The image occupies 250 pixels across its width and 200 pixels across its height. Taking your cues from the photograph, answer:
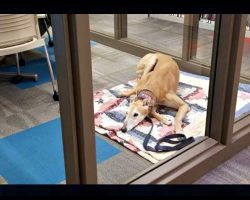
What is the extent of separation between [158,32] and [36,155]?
6.87ft

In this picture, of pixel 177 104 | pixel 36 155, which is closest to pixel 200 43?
pixel 177 104

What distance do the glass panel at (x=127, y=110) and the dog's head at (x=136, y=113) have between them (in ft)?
0.08

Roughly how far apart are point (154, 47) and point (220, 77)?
162 centimetres

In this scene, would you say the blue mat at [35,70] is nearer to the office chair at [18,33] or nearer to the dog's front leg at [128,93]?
the office chair at [18,33]

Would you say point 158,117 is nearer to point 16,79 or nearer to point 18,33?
point 18,33

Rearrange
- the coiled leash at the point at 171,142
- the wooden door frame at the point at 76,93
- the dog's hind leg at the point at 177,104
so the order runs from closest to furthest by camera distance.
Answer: the wooden door frame at the point at 76,93 → the coiled leash at the point at 171,142 → the dog's hind leg at the point at 177,104

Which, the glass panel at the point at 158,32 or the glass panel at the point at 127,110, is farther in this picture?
the glass panel at the point at 158,32

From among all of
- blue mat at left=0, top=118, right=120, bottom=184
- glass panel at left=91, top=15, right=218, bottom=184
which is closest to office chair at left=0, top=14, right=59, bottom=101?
glass panel at left=91, top=15, right=218, bottom=184

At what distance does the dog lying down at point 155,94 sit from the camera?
235cm

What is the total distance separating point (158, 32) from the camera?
3732mm

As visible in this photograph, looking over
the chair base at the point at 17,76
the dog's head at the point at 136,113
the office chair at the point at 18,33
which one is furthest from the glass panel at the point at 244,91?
the chair base at the point at 17,76

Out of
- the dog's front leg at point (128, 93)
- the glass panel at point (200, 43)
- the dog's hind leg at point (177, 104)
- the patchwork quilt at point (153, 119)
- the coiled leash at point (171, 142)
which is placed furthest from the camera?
the glass panel at point (200, 43)
